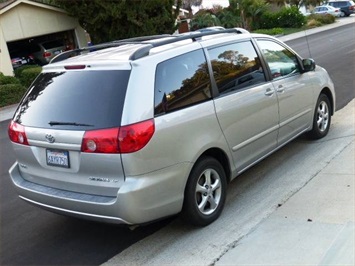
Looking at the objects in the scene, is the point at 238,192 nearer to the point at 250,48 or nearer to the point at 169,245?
the point at 169,245

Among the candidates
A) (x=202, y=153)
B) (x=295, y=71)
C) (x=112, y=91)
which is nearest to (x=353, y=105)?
(x=295, y=71)

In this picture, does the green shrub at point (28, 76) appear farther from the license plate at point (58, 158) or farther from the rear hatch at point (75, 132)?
the license plate at point (58, 158)

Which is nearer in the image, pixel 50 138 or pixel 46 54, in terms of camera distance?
pixel 50 138

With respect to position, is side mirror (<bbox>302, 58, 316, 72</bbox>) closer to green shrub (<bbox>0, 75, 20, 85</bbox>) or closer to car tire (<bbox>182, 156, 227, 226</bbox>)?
car tire (<bbox>182, 156, 227, 226</bbox>)

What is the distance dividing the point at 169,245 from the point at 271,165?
2112 millimetres

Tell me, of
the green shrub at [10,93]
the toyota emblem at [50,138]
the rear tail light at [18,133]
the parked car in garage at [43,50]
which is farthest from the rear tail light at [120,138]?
the parked car in garage at [43,50]

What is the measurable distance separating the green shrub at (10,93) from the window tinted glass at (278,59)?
1287 cm

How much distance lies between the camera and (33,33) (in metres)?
22.0

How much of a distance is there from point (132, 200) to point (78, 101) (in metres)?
0.99

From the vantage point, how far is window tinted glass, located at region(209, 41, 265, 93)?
435cm

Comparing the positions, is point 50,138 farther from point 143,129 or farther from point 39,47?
point 39,47

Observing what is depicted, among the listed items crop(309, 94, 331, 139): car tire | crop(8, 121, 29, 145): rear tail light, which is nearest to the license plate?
crop(8, 121, 29, 145): rear tail light

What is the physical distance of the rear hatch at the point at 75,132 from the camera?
11.4 feet

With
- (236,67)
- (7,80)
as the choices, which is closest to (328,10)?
(7,80)
